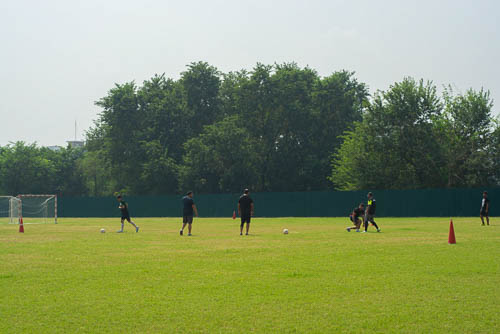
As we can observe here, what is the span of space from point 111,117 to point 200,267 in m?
63.4

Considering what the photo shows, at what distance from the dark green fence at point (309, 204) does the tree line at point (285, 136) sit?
5050 millimetres

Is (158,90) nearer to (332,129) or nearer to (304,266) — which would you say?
(332,129)

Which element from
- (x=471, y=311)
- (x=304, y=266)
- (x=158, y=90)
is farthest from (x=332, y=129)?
(x=471, y=311)

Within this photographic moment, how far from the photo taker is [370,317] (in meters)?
7.90

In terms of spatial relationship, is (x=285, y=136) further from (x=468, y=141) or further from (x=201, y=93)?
(x=468, y=141)

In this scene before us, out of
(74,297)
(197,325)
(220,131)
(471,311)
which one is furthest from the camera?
(220,131)

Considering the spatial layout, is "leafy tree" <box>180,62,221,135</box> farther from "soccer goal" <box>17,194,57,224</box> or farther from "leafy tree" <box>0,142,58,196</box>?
"leafy tree" <box>0,142,58,196</box>

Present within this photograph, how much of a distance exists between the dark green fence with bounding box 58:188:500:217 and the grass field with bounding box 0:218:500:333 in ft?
112

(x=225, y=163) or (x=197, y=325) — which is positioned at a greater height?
(x=225, y=163)

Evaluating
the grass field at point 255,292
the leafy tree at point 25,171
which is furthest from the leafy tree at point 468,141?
the leafy tree at point 25,171

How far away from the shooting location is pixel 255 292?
9.89 m

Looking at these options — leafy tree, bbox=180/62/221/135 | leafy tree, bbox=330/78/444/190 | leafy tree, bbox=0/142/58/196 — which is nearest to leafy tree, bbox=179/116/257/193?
leafy tree, bbox=180/62/221/135

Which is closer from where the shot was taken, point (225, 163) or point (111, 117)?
point (225, 163)

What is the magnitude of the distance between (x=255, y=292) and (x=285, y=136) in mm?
64782
